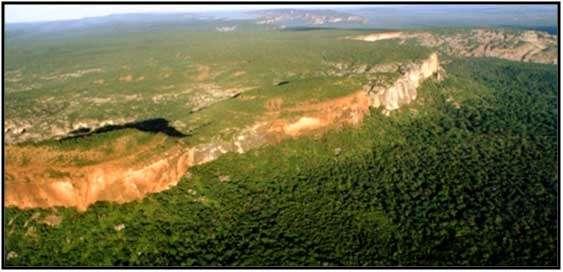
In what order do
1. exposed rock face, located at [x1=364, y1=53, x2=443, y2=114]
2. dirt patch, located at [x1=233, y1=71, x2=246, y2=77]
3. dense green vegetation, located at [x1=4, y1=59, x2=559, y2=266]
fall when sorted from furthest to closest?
dirt patch, located at [x1=233, y1=71, x2=246, y2=77] < exposed rock face, located at [x1=364, y1=53, x2=443, y2=114] < dense green vegetation, located at [x1=4, y1=59, x2=559, y2=266]

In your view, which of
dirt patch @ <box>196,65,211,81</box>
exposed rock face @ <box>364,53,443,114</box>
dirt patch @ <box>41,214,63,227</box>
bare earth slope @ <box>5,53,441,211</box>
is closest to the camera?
dirt patch @ <box>41,214,63,227</box>

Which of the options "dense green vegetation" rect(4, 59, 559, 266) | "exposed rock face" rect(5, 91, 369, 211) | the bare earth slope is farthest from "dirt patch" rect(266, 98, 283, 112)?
"exposed rock face" rect(5, 91, 369, 211)

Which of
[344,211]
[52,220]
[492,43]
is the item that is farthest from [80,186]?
[492,43]

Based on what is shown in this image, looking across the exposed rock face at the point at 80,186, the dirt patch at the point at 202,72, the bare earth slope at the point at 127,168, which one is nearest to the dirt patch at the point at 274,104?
the bare earth slope at the point at 127,168

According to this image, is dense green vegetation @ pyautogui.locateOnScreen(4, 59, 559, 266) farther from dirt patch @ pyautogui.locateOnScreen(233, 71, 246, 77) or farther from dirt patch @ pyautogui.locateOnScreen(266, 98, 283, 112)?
dirt patch @ pyautogui.locateOnScreen(233, 71, 246, 77)

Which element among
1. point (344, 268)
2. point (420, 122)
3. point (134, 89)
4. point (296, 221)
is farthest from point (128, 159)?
point (134, 89)

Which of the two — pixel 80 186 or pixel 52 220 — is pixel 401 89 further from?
pixel 52 220

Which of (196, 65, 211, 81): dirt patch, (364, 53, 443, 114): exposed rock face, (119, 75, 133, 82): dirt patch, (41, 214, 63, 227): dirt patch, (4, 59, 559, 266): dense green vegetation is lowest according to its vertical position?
(4, 59, 559, 266): dense green vegetation
